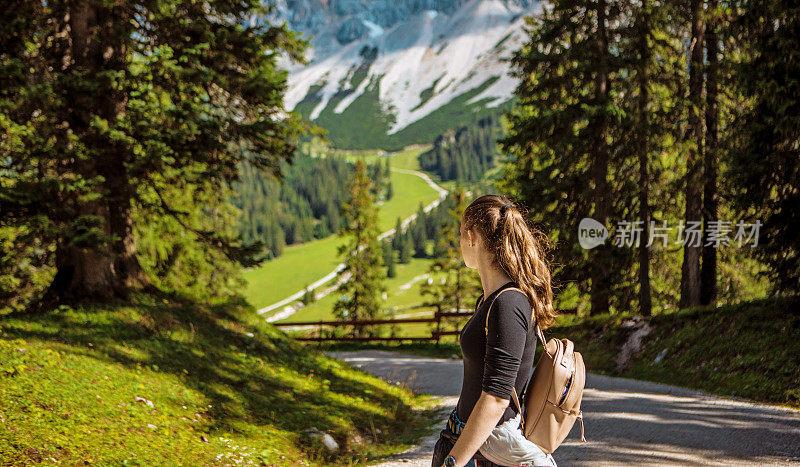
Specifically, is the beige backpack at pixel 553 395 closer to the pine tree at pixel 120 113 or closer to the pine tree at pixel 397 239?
the pine tree at pixel 120 113

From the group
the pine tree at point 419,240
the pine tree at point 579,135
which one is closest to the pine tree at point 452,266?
the pine tree at point 579,135

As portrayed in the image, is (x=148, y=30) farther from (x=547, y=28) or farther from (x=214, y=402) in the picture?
(x=547, y=28)

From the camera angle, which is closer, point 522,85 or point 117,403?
point 117,403

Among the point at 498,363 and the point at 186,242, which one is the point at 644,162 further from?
the point at 186,242

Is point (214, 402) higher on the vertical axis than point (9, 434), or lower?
lower

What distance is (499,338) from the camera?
241 centimetres

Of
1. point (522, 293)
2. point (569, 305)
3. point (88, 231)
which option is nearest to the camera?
point (522, 293)

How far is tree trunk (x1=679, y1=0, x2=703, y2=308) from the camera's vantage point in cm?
1456

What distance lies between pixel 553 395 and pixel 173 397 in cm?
637

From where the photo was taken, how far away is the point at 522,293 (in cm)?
250

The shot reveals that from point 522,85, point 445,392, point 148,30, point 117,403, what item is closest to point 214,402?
point 117,403

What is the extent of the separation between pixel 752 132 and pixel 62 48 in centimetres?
1399

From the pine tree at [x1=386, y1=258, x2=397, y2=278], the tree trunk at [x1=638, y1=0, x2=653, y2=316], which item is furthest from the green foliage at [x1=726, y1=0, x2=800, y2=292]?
the pine tree at [x1=386, y1=258, x2=397, y2=278]

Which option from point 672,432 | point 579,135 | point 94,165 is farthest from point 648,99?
point 94,165
